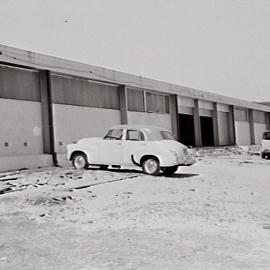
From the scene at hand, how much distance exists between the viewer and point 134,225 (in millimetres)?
6988

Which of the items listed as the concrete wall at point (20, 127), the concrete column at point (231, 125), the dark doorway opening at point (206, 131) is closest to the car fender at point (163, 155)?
the concrete wall at point (20, 127)

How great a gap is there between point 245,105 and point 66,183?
3429 centimetres

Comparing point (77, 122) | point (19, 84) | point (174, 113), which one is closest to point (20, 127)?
point (19, 84)

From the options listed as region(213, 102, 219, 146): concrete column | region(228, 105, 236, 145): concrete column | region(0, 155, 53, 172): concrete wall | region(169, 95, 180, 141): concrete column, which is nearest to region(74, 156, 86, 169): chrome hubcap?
region(0, 155, 53, 172): concrete wall

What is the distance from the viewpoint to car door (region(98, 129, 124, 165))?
14805 millimetres

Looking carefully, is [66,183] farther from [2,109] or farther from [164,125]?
[164,125]

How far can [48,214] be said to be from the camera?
7961 mm

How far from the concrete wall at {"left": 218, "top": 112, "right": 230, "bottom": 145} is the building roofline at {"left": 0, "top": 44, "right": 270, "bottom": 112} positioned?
17.6 ft

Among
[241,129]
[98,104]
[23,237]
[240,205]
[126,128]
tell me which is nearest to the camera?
[23,237]

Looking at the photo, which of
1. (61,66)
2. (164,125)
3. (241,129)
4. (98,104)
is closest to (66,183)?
(61,66)

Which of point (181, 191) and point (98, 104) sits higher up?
point (98, 104)

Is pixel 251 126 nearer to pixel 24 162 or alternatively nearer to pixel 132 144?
pixel 24 162

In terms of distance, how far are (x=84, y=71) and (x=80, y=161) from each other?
299 inches

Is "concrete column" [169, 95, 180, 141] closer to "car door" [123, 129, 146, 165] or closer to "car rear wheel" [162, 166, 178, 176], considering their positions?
"car rear wheel" [162, 166, 178, 176]
